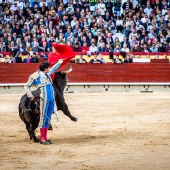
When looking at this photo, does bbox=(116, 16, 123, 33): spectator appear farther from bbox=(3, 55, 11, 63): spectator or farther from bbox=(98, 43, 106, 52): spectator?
bbox=(3, 55, 11, 63): spectator

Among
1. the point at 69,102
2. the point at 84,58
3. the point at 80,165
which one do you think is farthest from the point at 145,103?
the point at 80,165

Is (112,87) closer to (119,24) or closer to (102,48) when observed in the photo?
→ (102,48)

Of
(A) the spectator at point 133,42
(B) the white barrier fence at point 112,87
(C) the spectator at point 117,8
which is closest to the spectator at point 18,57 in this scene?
(B) the white barrier fence at point 112,87

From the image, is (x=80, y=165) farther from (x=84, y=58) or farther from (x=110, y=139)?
(x=84, y=58)

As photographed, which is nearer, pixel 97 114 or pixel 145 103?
pixel 97 114

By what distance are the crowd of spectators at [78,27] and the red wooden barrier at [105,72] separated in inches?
18.2

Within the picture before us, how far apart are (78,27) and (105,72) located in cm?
147

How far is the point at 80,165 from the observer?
7.26 metres

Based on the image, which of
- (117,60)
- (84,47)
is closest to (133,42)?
(117,60)

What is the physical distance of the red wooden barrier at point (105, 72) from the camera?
60.8 feet

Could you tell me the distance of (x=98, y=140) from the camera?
9188 millimetres

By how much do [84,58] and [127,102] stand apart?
3.70 meters

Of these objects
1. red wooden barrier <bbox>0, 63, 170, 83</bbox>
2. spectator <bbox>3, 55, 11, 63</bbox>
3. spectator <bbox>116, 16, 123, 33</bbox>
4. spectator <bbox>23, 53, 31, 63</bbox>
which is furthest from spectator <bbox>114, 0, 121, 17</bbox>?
spectator <bbox>3, 55, 11, 63</bbox>

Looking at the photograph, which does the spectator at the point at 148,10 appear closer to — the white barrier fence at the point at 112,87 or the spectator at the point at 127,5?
the spectator at the point at 127,5
